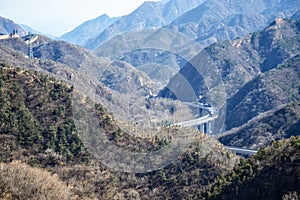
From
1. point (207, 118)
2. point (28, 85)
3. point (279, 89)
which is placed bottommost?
point (207, 118)

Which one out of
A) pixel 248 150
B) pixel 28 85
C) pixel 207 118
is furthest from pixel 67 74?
pixel 28 85

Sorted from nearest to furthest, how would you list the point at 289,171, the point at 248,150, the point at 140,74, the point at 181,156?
the point at 289,171 < the point at 181,156 < the point at 248,150 < the point at 140,74

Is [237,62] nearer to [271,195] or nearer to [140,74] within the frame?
[140,74]

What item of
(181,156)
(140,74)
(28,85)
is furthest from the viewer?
(140,74)

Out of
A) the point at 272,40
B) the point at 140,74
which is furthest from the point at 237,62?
the point at 140,74

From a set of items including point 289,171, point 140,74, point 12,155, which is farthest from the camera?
point 140,74

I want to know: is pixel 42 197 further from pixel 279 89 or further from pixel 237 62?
pixel 237 62

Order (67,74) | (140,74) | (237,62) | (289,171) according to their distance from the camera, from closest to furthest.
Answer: (289,171)
(67,74)
(237,62)
(140,74)

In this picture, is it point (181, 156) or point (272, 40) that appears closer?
point (181, 156)

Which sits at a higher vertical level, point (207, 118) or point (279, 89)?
point (279, 89)
